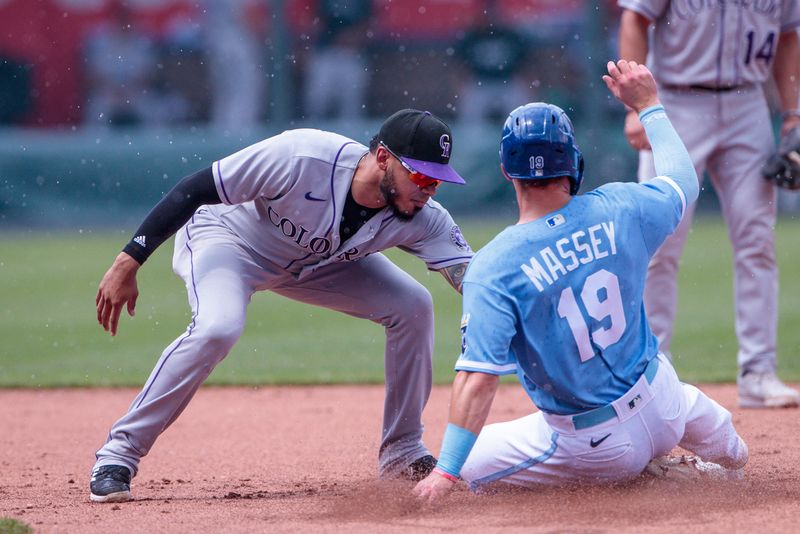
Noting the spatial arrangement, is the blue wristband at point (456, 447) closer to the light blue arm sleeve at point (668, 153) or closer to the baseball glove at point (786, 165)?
the light blue arm sleeve at point (668, 153)

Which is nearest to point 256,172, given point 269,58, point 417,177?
point 417,177

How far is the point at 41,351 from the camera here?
8.60m

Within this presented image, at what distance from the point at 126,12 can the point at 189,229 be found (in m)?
15.6

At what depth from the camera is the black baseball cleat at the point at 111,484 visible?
3953 millimetres

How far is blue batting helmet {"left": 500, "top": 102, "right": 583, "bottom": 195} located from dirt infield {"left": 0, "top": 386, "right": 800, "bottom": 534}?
1.07 meters

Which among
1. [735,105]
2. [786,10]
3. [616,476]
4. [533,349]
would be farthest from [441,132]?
[786,10]

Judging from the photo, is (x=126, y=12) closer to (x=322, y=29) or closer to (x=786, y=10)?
(x=322, y=29)

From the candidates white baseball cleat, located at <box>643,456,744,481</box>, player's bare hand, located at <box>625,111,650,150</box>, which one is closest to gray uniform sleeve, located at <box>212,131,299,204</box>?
white baseball cleat, located at <box>643,456,744,481</box>

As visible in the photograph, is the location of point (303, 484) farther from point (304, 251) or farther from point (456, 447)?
point (456, 447)

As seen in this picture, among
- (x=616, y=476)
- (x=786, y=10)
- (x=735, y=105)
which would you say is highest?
(x=786, y=10)

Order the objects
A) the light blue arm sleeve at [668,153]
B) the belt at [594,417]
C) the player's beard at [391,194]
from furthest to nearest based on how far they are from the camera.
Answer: the player's beard at [391,194], the light blue arm sleeve at [668,153], the belt at [594,417]

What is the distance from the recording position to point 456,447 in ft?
10.8

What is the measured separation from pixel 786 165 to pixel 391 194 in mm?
2419

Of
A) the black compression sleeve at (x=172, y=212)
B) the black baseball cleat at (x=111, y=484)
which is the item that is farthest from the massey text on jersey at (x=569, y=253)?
the black baseball cleat at (x=111, y=484)
